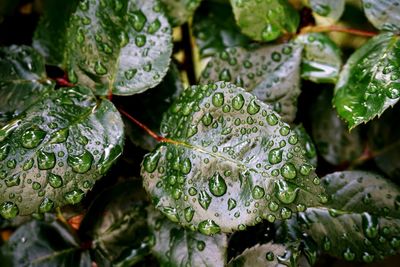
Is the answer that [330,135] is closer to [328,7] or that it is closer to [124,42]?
[328,7]

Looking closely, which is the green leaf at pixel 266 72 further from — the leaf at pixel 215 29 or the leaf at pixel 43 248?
the leaf at pixel 43 248

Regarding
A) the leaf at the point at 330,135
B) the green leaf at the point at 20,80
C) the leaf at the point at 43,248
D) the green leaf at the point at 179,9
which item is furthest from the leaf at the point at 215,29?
the leaf at the point at 43,248

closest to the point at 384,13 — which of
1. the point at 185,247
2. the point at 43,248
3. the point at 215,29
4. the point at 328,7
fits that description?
the point at 328,7

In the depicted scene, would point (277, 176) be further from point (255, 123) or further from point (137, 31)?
point (137, 31)

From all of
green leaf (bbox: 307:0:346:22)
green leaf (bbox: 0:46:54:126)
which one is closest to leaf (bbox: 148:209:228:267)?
green leaf (bbox: 0:46:54:126)

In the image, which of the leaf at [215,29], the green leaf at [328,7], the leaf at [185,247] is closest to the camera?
the leaf at [185,247]

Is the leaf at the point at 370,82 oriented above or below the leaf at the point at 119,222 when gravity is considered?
above

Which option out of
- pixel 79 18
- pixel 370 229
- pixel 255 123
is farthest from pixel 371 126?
pixel 79 18
